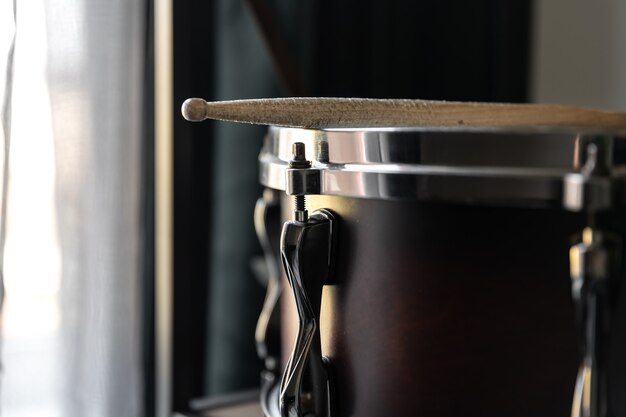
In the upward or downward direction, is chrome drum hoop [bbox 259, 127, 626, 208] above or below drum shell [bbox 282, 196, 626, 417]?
above

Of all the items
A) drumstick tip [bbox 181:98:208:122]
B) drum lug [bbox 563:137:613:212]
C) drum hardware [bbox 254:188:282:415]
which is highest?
drumstick tip [bbox 181:98:208:122]

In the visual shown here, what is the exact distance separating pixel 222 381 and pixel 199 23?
44cm

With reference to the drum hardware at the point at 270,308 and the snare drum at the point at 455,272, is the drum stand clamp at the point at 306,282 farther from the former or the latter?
the drum hardware at the point at 270,308

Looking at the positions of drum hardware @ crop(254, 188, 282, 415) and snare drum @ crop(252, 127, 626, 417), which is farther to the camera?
drum hardware @ crop(254, 188, 282, 415)

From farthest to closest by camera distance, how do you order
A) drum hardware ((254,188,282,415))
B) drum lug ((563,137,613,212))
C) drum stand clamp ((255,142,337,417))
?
drum hardware ((254,188,282,415)) → drum stand clamp ((255,142,337,417)) → drum lug ((563,137,613,212))

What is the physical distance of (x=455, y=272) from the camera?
49cm

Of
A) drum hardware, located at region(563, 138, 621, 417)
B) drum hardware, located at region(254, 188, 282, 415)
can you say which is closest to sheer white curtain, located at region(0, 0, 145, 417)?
drum hardware, located at region(254, 188, 282, 415)

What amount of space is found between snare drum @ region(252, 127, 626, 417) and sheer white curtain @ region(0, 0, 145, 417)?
28cm

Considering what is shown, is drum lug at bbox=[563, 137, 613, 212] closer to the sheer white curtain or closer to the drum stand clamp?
the drum stand clamp

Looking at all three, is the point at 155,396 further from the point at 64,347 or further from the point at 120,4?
the point at 120,4

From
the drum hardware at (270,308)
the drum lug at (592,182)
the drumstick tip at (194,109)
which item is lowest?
the drum hardware at (270,308)

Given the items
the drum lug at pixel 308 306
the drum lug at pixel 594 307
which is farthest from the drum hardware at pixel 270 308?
the drum lug at pixel 594 307

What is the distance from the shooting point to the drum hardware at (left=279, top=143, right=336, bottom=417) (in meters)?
0.53

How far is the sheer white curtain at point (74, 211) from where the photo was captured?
0.74 metres
